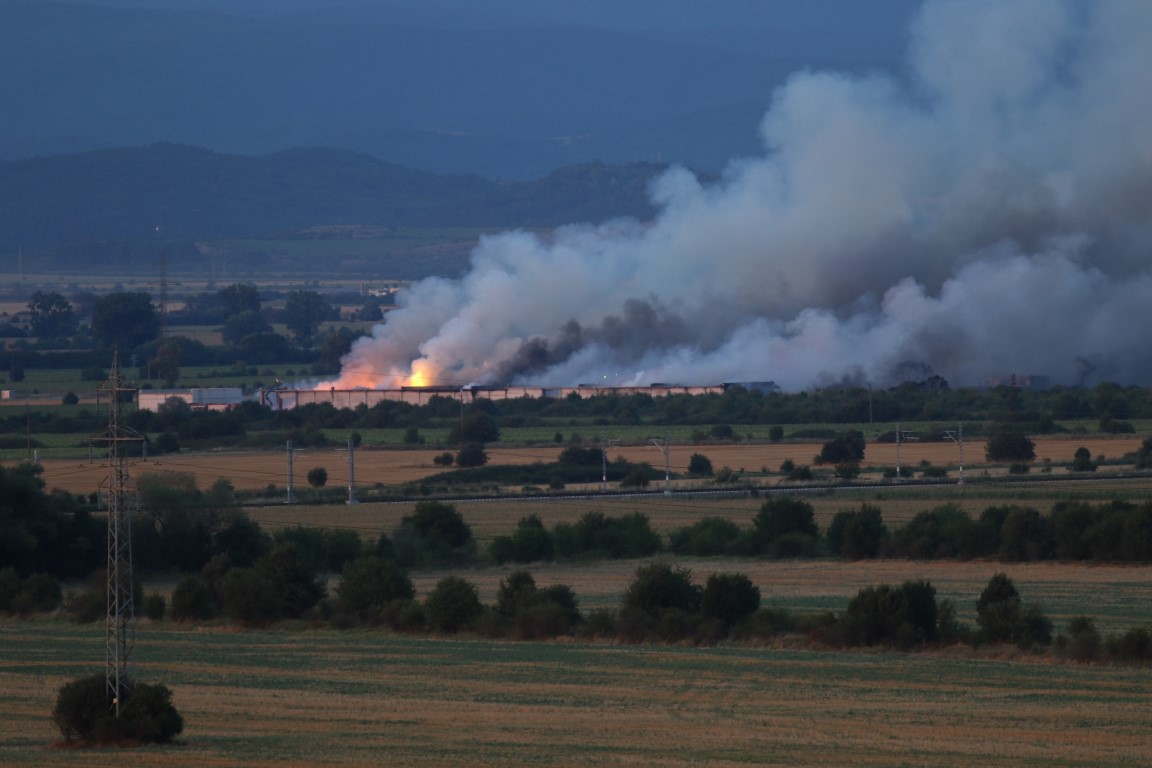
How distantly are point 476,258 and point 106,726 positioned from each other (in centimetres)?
8737

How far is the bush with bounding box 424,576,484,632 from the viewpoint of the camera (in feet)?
109

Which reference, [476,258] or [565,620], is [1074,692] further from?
[476,258]

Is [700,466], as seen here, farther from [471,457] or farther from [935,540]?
[935,540]

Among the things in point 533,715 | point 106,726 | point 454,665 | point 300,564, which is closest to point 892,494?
point 300,564

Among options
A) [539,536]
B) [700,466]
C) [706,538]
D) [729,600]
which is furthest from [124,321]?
[729,600]

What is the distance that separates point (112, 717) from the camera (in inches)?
880

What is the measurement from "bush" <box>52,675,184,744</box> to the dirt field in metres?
37.7

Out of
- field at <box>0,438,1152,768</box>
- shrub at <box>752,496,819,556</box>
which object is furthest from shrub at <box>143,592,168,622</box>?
shrub at <box>752,496,819,556</box>

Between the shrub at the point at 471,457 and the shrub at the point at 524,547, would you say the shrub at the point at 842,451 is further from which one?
the shrub at the point at 524,547

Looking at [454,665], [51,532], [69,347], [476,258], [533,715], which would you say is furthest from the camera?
[69,347]

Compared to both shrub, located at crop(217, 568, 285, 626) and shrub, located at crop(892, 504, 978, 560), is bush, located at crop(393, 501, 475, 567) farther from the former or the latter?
shrub, located at crop(892, 504, 978, 560)

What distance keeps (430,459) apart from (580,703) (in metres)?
48.2

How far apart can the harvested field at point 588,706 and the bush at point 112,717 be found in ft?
1.10

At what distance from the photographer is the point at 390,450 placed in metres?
78.4
